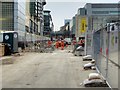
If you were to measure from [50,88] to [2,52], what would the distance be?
84.8ft

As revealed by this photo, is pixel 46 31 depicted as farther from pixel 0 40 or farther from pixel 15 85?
pixel 15 85

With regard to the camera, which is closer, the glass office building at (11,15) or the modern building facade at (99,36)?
the modern building facade at (99,36)

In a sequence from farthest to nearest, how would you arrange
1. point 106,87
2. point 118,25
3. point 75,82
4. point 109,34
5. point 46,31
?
point 46,31
point 75,82
point 106,87
point 109,34
point 118,25

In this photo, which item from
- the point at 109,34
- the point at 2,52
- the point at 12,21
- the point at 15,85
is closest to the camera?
the point at 109,34

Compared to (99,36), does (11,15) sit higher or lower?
higher

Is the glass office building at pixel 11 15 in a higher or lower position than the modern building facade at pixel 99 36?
higher

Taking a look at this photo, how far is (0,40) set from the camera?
44062mm

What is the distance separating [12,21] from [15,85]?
227 feet

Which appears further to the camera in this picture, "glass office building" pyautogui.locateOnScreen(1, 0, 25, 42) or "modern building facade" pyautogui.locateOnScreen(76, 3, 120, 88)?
"glass office building" pyautogui.locateOnScreen(1, 0, 25, 42)

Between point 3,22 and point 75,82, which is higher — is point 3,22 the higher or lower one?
the higher one

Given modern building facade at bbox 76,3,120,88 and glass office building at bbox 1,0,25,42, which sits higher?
glass office building at bbox 1,0,25,42

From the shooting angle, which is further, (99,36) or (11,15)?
(11,15)

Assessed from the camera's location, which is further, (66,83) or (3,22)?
(3,22)

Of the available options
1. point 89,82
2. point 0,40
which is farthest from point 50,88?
point 0,40
